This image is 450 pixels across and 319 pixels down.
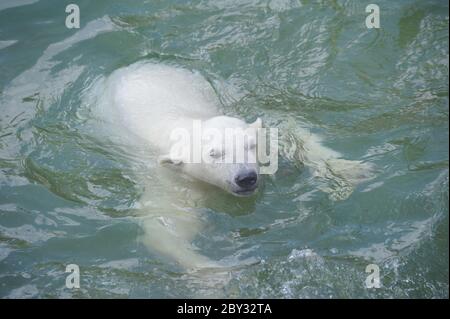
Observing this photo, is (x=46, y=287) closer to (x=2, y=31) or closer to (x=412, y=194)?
(x=412, y=194)

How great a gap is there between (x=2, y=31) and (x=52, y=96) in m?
1.44

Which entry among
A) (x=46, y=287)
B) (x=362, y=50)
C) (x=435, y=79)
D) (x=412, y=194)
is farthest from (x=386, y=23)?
(x=46, y=287)

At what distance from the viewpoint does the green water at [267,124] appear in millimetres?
5250

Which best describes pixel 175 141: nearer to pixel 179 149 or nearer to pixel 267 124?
pixel 179 149

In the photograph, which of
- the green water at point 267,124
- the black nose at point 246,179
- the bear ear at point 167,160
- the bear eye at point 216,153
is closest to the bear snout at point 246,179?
the black nose at point 246,179

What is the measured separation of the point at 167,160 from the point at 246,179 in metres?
0.85

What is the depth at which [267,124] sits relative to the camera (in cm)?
668

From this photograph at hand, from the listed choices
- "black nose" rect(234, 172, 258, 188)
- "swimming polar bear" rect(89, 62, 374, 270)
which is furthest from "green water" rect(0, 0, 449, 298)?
"black nose" rect(234, 172, 258, 188)

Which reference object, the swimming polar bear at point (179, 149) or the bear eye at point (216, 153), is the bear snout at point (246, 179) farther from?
the bear eye at point (216, 153)

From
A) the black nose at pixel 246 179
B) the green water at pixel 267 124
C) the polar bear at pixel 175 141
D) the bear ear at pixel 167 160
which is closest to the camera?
the green water at pixel 267 124

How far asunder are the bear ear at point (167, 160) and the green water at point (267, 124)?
45 cm

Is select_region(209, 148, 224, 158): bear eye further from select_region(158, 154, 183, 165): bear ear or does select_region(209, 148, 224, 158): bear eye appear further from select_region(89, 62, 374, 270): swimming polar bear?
select_region(158, 154, 183, 165): bear ear

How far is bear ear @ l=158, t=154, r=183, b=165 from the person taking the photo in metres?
5.91
